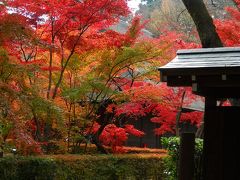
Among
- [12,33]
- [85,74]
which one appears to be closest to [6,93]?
[12,33]

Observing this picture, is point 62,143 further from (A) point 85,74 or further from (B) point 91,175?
(A) point 85,74

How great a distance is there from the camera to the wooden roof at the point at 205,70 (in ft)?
17.8

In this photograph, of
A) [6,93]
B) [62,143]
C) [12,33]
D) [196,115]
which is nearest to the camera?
[6,93]

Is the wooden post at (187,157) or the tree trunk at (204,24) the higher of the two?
the tree trunk at (204,24)

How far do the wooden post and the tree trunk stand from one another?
3368mm

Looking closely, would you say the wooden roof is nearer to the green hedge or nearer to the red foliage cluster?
the green hedge

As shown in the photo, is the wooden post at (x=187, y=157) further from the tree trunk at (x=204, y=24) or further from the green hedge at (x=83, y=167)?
the green hedge at (x=83, y=167)

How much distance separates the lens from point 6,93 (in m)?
7.51

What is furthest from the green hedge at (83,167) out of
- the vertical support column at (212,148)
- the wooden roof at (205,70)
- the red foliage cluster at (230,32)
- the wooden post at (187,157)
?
the wooden roof at (205,70)

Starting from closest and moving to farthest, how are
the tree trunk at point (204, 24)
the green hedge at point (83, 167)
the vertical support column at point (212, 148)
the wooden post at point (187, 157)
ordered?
the vertical support column at point (212, 148)
the wooden post at point (187, 157)
the tree trunk at point (204, 24)
the green hedge at point (83, 167)

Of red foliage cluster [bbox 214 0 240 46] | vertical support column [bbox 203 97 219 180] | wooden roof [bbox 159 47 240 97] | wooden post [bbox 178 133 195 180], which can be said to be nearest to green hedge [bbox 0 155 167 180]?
red foliage cluster [bbox 214 0 240 46]

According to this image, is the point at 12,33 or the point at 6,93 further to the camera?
the point at 12,33

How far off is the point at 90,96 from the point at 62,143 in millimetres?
2203

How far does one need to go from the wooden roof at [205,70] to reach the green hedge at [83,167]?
4973 mm
